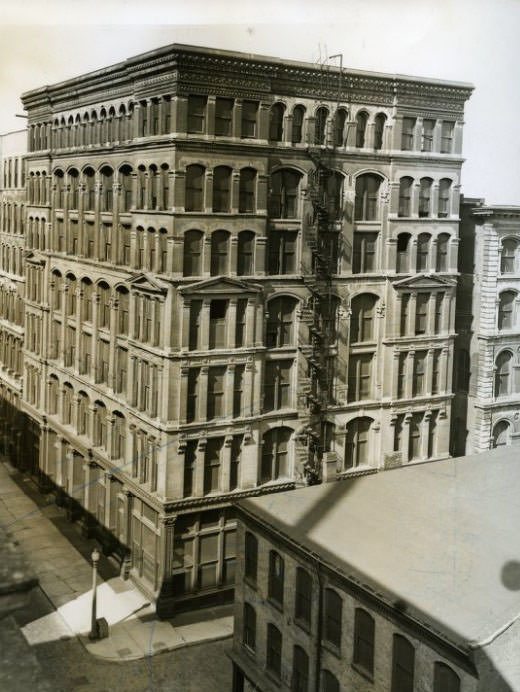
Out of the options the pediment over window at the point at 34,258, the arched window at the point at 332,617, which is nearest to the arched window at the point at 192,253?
the arched window at the point at 332,617

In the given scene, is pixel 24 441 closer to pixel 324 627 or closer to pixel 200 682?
pixel 200 682

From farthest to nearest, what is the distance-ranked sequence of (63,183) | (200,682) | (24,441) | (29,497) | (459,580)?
(24,441) < (29,497) < (63,183) < (200,682) < (459,580)

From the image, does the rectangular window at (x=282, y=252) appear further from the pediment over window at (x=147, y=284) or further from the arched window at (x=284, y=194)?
the pediment over window at (x=147, y=284)

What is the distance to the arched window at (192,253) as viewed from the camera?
31328 mm

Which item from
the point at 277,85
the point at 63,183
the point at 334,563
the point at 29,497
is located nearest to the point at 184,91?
the point at 277,85

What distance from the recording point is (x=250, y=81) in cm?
3077

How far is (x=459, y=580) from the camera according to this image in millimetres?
21719

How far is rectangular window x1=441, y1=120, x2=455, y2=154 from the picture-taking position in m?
34.9

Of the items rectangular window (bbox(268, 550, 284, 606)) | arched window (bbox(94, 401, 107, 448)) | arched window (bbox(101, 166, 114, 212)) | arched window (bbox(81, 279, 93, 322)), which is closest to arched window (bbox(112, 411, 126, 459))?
arched window (bbox(94, 401, 107, 448))

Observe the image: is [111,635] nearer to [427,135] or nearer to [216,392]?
[216,392]

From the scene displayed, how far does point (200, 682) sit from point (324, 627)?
262 inches

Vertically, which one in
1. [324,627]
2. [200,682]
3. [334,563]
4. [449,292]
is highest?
[449,292]

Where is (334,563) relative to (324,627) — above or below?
above

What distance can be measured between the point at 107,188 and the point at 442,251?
49.4ft
